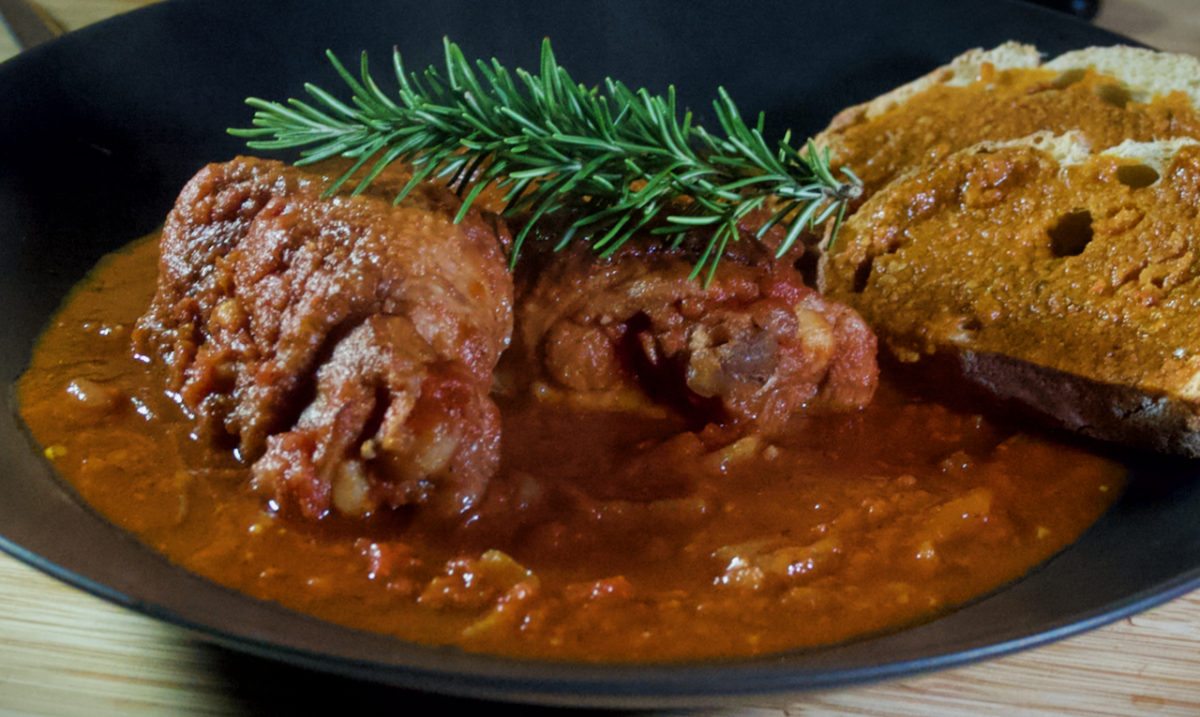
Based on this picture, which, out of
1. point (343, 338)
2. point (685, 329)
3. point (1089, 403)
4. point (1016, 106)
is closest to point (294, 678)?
point (343, 338)

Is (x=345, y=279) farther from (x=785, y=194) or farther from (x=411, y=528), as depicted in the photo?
(x=785, y=194)

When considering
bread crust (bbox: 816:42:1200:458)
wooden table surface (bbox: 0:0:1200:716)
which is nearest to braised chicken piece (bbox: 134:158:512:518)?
wooden table surface (bbox: 0:0:1200:716)

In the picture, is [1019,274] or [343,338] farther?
[1019,274]

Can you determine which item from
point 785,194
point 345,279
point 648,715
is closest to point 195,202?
point 345,279

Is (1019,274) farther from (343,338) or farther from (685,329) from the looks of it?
(343,338)

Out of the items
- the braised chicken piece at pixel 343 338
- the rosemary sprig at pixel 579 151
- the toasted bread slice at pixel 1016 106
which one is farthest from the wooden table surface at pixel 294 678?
the toasted bread slice at pixel 1016 106

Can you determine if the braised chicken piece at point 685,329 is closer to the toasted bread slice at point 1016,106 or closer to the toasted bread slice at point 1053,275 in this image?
the toasted bread slice at point 1053,275
